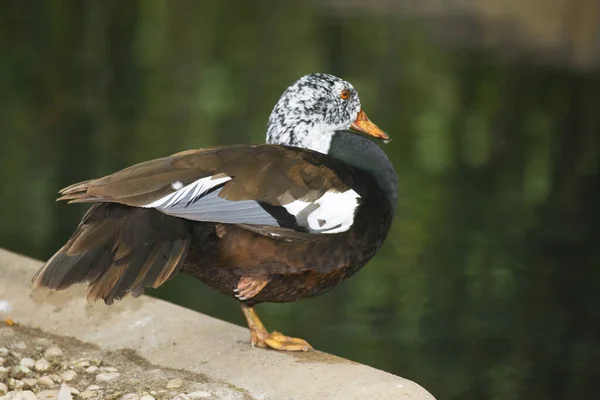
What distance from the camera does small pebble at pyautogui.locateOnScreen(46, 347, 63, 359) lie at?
362 cm

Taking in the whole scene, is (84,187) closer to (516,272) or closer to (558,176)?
(516,272)

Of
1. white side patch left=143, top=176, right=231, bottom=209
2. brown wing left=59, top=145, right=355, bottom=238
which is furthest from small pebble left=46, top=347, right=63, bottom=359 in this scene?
white side patch left=143, top=176, right=231, bottom=209

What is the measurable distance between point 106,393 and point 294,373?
0.61 metres

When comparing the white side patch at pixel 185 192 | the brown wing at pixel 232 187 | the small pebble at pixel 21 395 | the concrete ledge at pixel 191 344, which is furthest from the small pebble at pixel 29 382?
the white side patch at pixel 185 192

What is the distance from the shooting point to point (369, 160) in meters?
3.66

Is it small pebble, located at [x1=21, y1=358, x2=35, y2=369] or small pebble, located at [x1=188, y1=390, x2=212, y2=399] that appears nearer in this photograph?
small pebble, located at [x1=188, y1=390, x2=212, y2=399]

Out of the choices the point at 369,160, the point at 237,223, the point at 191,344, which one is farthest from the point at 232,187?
the point at 191,344

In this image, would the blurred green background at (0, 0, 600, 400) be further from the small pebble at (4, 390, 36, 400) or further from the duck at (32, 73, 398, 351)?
the small pebble at (4, 390, 36, 400)

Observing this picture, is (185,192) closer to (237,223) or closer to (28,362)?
(237,223)

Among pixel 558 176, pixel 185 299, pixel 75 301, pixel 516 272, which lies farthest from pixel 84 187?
pixel 558 176

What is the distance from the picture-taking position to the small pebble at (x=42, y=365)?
11.5 feet

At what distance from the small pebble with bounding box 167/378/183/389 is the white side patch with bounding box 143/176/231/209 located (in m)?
0.62

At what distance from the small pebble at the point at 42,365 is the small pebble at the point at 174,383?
43 centimetres

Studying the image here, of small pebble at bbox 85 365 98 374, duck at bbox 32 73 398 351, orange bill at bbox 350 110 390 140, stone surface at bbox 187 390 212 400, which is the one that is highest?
orange bill at bbox 350 110 390 140
